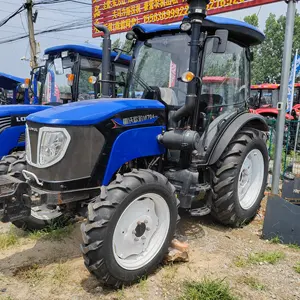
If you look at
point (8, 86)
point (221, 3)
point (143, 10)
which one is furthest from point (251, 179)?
point (8, 86)

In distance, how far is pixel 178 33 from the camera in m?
3.47

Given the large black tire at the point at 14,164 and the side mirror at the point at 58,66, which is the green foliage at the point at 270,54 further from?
the large black tire at the point at 14,164

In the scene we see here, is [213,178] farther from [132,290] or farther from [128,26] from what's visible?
[128,26]

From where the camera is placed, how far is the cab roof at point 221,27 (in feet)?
10.7

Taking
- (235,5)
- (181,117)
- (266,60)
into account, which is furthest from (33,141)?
(266,60)

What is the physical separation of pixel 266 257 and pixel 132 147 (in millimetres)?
1687

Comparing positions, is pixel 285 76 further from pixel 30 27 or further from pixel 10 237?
pixel 30 27

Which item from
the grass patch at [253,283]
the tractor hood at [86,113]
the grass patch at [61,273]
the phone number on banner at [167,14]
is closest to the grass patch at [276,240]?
the grass patch at [253,283]

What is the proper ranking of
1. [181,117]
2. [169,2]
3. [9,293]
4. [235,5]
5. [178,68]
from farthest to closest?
[169,2] → [235,5] → [178,68] → [181,117] → [9,293]

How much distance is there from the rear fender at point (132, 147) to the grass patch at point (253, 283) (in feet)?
4.48

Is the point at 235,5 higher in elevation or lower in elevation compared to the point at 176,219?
higher

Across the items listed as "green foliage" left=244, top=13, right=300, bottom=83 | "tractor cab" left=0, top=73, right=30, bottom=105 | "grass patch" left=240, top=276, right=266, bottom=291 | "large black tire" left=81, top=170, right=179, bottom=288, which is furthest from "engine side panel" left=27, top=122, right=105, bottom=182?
"green foliage" left=244, top=13, right=300, bottom=83

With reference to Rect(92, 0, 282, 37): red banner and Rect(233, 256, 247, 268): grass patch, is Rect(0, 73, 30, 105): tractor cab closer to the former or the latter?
Rect(92, 0, 282, 37): red banner

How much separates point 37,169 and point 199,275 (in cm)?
167
